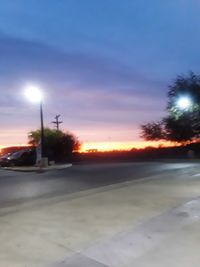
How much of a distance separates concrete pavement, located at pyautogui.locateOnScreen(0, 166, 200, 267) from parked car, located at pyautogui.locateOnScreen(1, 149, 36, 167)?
26617 mm

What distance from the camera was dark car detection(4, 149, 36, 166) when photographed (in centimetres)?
3909

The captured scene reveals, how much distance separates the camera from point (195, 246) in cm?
787

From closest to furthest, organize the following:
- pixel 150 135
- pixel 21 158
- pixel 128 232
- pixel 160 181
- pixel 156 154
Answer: pixel 128 232 < pixel 160 181 < pixel 21 158 < pixel 156 154 < pixel 150 135

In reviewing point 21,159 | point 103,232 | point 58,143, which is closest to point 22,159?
point 21,159

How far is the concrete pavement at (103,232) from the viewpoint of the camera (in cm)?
720

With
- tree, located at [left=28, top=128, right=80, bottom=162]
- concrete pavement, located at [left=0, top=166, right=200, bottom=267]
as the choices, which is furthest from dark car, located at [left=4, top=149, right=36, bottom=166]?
concrete pavement, located at [left=0, top=166, right=200, bottom=267]

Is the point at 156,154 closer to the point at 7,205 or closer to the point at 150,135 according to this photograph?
the point at 150,135

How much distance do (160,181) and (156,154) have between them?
37.5m

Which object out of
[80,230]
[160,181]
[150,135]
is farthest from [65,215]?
[150,135]

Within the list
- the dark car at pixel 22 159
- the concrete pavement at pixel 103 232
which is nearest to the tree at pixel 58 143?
the dark car at pixel 22 159

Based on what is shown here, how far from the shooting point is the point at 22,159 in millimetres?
39844

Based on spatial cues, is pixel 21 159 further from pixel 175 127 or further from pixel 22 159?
pixel 175 127

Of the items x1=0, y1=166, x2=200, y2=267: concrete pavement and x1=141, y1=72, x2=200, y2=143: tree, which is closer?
x1=0, y1=166, x2=200, y2=267: concrete pavement

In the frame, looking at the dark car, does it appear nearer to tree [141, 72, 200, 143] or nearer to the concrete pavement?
tree [141, 72, 200, 143]
